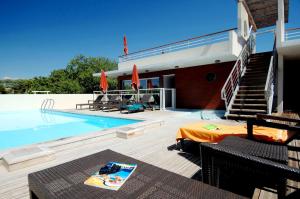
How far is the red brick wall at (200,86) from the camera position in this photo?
34.5 ft

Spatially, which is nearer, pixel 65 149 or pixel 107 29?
pixel 65 149

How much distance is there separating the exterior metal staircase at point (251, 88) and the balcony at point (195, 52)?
2.76ft

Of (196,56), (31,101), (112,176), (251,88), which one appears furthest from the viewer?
(31,101)

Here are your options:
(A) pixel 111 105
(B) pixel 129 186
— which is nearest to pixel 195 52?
(A) pixel 111 105

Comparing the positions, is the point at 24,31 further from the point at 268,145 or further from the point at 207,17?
the point at 268,145

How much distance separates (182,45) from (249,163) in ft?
36.1

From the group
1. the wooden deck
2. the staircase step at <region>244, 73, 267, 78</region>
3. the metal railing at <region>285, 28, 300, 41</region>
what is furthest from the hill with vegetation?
the metal railing at <region>285, 28, 300, 41</region>

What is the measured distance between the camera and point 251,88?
801 centimetres

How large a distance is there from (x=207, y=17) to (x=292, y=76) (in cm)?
847

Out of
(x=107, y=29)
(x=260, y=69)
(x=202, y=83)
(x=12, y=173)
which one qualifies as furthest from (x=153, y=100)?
(x=107, y=29)

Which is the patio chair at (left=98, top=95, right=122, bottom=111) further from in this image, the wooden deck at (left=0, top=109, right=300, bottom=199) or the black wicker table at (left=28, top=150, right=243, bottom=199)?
the black wicker table at (left=28, top=150, right=243, bottom=199)

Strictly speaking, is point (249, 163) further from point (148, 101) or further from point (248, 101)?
point (148, 101)

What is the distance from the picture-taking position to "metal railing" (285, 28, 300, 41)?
320 inches

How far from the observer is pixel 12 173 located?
288 cm
